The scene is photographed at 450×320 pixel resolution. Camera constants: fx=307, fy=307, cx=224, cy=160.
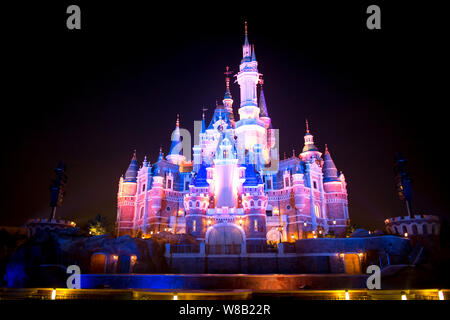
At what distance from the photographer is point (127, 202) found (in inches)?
2411

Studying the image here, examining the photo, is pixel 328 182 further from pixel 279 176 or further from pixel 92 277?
pixel 92 277

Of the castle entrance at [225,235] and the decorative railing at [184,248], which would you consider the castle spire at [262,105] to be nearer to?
the castle entrance at [225,235]

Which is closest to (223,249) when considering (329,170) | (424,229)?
(424,229)

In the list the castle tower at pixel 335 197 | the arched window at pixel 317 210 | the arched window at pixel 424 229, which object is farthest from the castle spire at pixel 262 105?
the arched window at pixel 424 229

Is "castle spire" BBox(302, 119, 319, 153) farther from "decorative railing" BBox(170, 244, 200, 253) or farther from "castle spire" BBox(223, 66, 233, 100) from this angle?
"decorative railing" BBox(170, 244, 200, 253)

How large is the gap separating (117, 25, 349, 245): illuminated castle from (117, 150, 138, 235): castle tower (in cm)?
19

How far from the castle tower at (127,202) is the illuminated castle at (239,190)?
0.61 feet

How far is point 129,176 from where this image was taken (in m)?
63.3

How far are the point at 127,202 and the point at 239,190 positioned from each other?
24.5 meters

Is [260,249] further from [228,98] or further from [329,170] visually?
[228,98]

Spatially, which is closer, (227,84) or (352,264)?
(352,264)

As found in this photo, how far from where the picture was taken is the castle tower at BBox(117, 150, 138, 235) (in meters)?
59.8

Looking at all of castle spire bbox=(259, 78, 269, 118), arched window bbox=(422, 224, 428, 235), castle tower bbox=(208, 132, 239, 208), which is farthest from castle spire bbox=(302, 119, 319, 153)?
arched window bbox=(422, 224, 428, 235)

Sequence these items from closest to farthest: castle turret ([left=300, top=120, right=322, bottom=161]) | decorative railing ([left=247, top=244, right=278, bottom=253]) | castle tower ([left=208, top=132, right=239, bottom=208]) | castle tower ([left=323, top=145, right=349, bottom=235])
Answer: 1. decorative railing ([left=247, top=244, right=278, bottom=253])
2. castle tower ([left=208, top=132, right=239, bottom=208])
3. castle tower ([left=323, top=145, right=349, bottom=235])
4. castle turret ([left=300, top=120, right=322, bottom=161])
